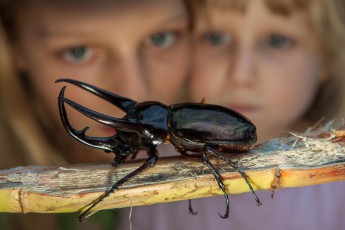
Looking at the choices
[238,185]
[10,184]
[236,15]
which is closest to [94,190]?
[10,184]

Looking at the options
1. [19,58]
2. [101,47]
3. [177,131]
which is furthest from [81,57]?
[177,131]

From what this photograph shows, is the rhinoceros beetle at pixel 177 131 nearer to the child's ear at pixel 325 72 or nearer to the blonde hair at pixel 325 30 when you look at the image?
the blonde hair at pixel 325 30

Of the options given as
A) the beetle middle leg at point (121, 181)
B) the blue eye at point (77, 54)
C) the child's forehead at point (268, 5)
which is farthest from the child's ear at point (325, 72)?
the beetle middle leg at point (121, 181)

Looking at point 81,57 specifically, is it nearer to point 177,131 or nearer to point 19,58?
point 19,58

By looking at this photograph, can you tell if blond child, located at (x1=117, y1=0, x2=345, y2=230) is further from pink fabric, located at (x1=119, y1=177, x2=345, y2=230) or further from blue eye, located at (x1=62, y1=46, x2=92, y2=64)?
blue eye, located at (x1=62, y1=46, x2=92, y2=64)

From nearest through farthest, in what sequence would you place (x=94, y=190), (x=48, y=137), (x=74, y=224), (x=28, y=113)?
(x=94, y=190) < (x=28, y=113) < (x=48, y=137) < (x=74, y=224)

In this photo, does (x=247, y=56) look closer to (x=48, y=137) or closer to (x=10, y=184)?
(x=48, y=137)

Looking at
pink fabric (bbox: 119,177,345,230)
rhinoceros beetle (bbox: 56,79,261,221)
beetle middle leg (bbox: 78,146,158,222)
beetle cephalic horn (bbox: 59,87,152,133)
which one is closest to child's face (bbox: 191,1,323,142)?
pink fabric (bbox: 119,177,345,230)
